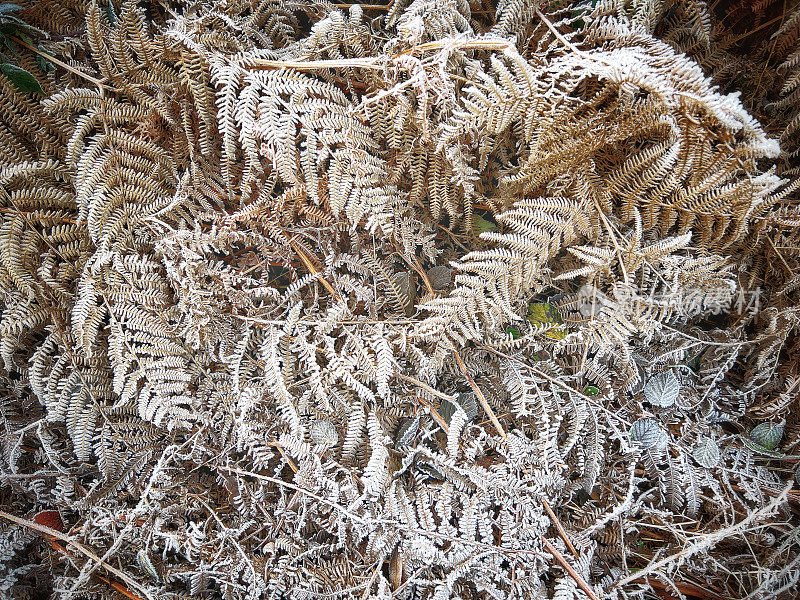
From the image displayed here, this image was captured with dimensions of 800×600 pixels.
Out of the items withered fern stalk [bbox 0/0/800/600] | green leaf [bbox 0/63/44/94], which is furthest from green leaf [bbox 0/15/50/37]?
green leaf [bbox 0/63/44/94]

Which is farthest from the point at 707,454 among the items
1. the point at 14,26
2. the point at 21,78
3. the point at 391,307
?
the point at 14,26

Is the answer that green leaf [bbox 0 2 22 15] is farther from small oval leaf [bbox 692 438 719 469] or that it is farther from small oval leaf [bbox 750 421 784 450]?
small oval leaf [bbox 750 421 784 450]

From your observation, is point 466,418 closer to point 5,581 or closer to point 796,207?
point 796,207

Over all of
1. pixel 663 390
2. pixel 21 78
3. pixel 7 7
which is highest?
pixel 7 7

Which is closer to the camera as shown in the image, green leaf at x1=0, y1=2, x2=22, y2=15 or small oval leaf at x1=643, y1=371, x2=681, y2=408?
green leaf at x1=0, y1=2, x2=22, y2=15

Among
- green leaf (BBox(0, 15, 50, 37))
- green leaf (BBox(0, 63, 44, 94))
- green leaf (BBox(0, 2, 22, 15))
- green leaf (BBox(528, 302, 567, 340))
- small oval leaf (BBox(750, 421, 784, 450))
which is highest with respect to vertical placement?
green leaf (BBox(0, 2, 22, 15))

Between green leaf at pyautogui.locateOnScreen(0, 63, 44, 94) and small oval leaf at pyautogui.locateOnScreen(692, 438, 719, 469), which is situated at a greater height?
green leaf at pyautogui.locateOnScreen(0, 63, 44, 94)

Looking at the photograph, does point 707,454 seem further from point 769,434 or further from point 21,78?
point 21,78
